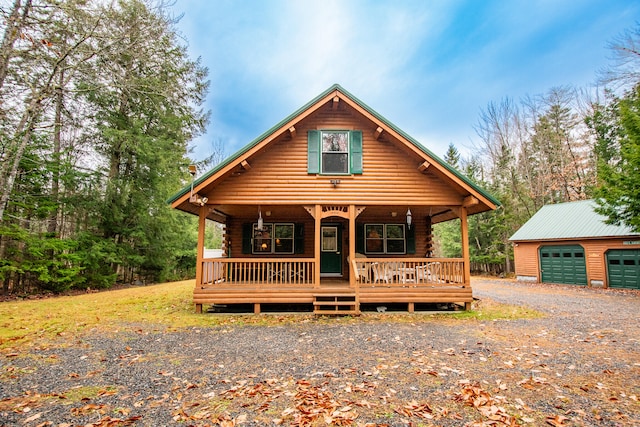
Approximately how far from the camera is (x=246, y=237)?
37.8 feet

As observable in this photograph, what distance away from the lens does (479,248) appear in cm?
2484

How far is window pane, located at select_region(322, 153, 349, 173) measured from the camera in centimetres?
908

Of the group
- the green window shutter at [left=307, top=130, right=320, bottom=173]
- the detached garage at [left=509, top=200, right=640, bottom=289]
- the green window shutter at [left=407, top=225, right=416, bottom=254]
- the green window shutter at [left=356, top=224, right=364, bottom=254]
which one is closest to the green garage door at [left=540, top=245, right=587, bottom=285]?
the detached garage at [left=509, top=200, right=640, bottom=289]

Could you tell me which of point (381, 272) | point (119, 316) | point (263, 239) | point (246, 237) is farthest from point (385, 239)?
point (119, 316)

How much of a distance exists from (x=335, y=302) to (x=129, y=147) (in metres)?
13.3

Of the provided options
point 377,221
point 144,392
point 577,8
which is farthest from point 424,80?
point 144,392

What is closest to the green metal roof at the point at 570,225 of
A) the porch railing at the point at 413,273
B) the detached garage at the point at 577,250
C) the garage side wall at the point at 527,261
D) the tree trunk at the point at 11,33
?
the detached garage at the point at 577,250

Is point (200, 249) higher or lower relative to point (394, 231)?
lower

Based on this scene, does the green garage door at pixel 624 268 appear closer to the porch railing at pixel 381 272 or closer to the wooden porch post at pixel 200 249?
the porch railing at pixel 381 272

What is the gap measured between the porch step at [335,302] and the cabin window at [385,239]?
131 inches

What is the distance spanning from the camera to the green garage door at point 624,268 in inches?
554

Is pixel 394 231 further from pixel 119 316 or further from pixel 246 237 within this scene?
pixel 119 316

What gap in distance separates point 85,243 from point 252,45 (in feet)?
59.7

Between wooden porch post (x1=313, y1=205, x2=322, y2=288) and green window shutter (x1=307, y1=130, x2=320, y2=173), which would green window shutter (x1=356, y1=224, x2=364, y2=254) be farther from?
green window shutter (x1=307, y1=130, x2=320, y2=173)
